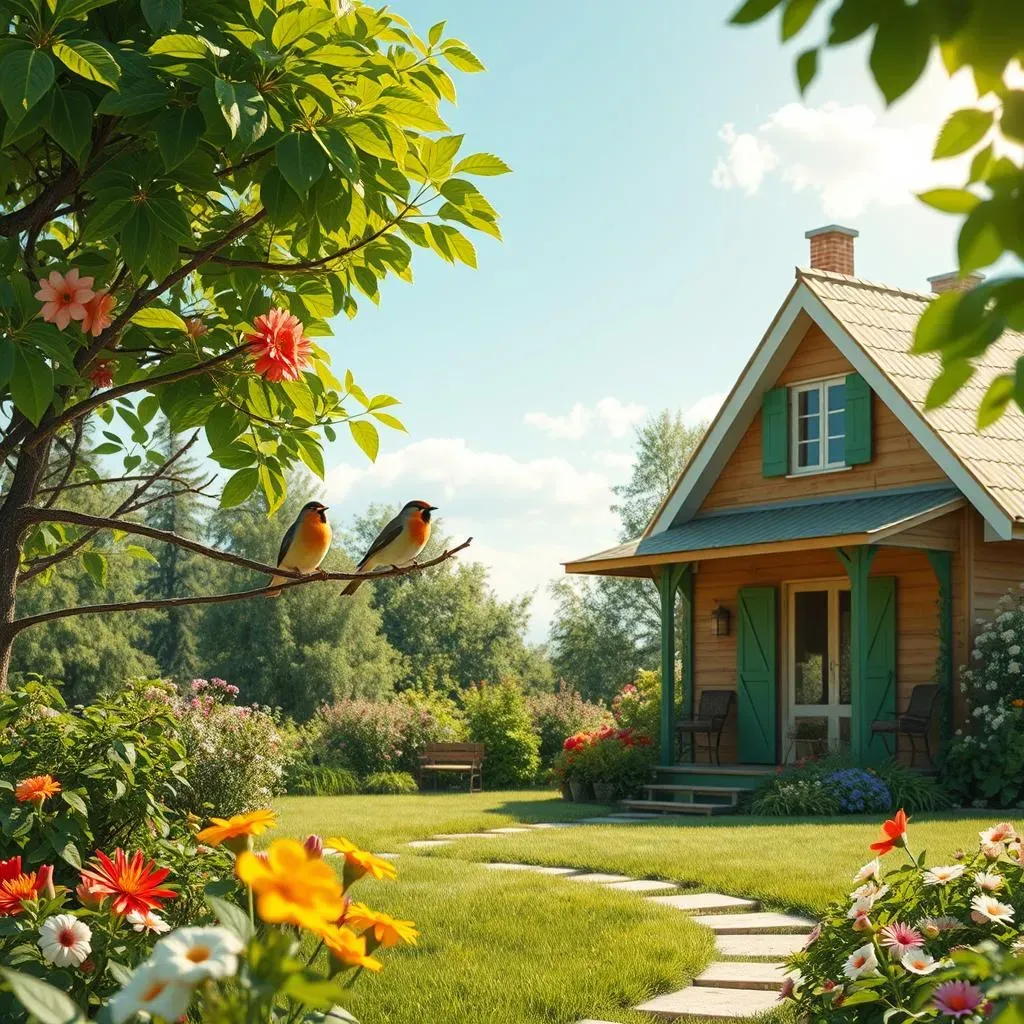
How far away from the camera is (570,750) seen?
51.9 ft

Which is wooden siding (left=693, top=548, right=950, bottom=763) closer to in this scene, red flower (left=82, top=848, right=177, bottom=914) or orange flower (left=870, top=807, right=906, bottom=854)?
orange flower (left=870, top=807, right=906, bottom=854)

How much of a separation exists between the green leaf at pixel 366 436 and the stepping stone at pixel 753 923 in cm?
427

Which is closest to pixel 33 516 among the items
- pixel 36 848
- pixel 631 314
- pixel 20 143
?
pixel 20 143

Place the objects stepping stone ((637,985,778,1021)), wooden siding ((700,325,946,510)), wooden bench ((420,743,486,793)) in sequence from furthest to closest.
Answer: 1. wooden bench ((420,743,486,793))
2. wooden siding ((700,325,946,510))
3. stepping stone ((637,985,778,1021))

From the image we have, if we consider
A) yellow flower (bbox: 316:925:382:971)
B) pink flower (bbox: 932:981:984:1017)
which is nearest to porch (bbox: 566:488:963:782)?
pink flower (bbox: 932:981:984:1017)

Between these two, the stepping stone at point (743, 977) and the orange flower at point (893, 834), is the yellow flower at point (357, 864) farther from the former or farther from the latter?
the stepping stone at point (743, 977)

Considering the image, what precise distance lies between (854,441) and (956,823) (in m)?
5.61

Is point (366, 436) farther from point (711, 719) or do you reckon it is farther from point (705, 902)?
point (711, 719)

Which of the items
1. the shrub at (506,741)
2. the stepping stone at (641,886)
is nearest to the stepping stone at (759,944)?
the stepping stone at (641,886)

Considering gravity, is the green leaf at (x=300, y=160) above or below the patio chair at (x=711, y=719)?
above

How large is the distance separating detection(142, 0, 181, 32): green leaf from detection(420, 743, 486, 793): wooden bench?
58.1 feet

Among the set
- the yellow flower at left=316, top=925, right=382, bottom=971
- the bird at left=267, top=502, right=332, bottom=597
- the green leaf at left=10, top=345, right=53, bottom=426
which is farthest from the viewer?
the bird at left=267, top=502, right=332, bottom=597

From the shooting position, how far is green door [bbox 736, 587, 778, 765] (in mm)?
15953

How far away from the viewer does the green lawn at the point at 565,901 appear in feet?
16.7
